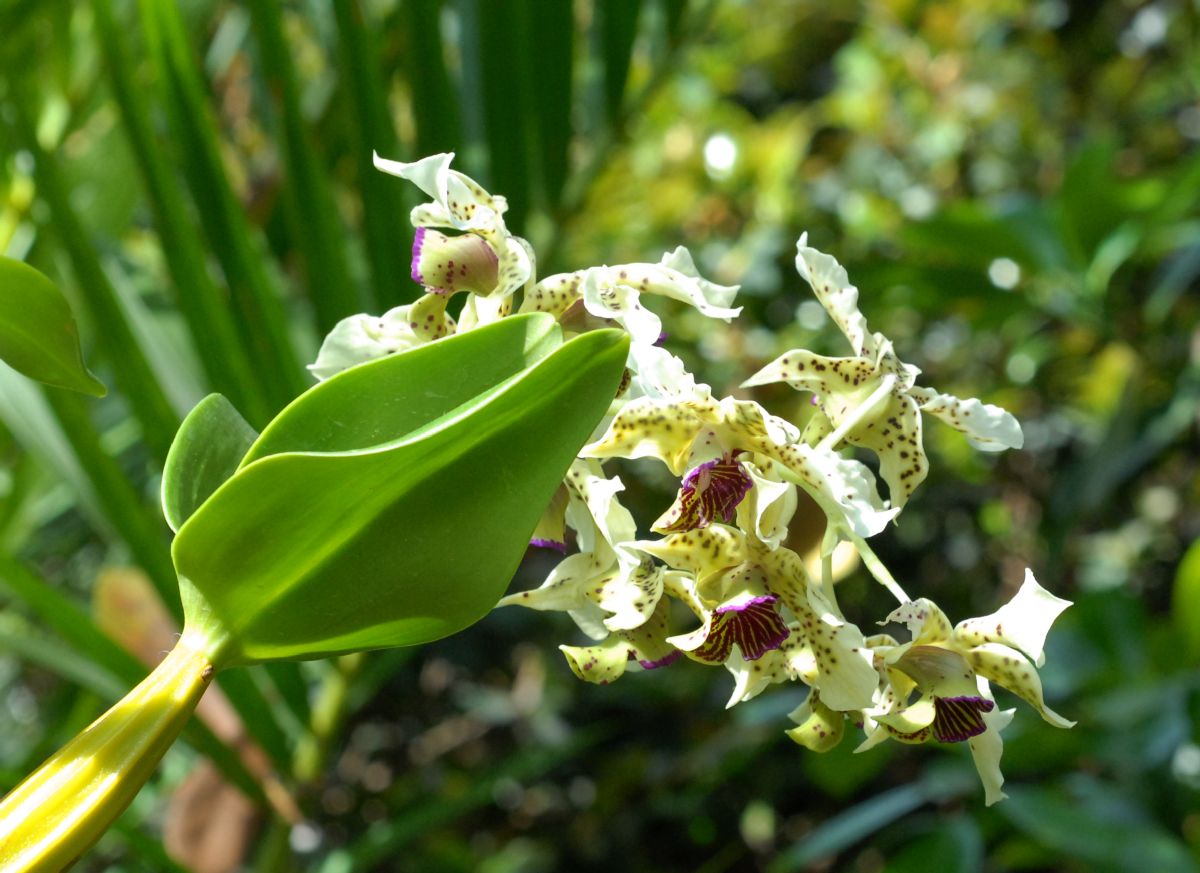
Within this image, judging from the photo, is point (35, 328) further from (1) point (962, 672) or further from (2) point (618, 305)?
(1) point (962, 672)

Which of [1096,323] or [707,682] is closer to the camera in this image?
[1096,323]

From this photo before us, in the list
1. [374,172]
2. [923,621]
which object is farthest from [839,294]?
[374,172]

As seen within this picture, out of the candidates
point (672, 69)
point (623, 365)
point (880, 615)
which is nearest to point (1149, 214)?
point (672, 69)

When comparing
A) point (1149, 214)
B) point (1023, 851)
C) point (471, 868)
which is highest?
point (1149, 214)

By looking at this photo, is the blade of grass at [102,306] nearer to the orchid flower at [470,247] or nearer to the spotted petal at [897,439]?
the orchid flower at [470,247]

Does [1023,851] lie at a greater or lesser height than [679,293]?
lesser

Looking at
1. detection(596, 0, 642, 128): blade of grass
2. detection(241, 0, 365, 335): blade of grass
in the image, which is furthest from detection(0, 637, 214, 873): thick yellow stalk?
detection(596, 0, 642, 128): blade of grass

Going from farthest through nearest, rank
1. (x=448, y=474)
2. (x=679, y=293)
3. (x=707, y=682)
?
(x=707, y=682) < (x=679, y=293) < (x=448, y=474)

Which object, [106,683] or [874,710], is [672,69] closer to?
[106,683]

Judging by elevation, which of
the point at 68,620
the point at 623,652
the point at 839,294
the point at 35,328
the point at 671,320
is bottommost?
the point at 671,320
